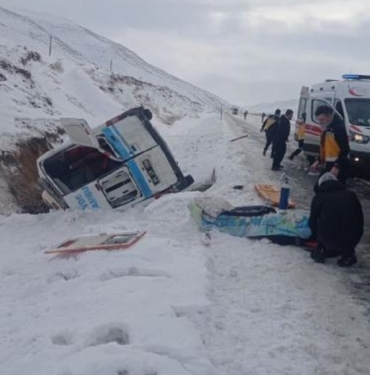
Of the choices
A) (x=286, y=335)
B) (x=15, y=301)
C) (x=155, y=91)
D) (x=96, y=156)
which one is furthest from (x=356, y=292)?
(x=155, y=91)

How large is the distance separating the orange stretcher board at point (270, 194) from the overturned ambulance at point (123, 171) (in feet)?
4.58

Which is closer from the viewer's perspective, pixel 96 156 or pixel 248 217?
pixel 248 217

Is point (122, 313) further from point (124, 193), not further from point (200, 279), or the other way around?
point (124, 193)

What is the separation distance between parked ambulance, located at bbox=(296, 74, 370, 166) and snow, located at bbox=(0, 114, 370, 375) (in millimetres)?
5173

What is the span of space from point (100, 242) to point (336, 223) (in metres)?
3.06

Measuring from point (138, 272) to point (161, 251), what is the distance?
→ 2.29 ft

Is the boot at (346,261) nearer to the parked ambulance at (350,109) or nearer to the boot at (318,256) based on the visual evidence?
the boot at (318,256)

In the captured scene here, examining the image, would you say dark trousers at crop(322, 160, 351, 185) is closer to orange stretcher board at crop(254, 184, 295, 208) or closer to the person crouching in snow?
the person crouching in snow

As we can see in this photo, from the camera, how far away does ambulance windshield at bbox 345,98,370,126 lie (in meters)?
13.6

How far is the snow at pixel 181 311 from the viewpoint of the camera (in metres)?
4.87

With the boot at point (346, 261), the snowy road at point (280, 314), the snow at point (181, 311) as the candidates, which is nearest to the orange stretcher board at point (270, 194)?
the snow at point (181, 311)

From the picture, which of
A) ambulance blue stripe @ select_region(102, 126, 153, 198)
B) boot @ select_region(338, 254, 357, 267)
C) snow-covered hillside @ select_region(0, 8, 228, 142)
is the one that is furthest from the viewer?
snow-covered hillside @ select_region(0, 8, 228, 142)

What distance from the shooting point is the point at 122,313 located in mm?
5672

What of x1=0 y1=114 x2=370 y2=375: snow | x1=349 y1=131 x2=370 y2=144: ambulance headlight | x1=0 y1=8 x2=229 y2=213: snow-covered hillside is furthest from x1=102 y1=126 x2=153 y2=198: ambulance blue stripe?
x1=349 y1=131 x2=370 y2=144: ambulance headlight
